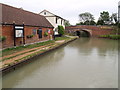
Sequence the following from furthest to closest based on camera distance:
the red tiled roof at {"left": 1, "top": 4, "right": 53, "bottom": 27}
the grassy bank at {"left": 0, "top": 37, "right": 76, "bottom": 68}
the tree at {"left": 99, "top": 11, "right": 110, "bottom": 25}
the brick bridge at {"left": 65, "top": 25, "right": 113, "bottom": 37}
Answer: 1. the tree at {"left": 99, "top": 11, "right": 110, "bottom": 25}
2. the brick bridge at {"left": 65, "top": 25, "right": 113, "bottom": 37}
3. the red tiled roof at {"left": 1, "top": 4, "right": 53, "bottom": 27}
4. the grassy bank at {"left": 0, "top": 37, "right": 76, "bottom": 68}

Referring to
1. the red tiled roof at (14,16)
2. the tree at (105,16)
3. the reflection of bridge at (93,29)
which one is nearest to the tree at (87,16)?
the tree at (105,16)

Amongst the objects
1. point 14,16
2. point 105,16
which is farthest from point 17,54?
point 105,16

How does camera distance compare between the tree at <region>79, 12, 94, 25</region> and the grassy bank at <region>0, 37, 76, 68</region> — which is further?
the tree at <region>79, 12, 94, 25</region>

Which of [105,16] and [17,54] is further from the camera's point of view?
[105,16]

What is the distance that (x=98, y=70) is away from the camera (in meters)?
6.19

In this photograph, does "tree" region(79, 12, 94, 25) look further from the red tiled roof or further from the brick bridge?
the red tiled roof

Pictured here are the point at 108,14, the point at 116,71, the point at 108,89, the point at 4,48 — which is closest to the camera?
the point at 108,89

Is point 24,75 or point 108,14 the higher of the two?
point 108,14

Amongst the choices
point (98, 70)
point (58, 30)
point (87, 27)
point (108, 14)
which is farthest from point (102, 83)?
point (108, 14)

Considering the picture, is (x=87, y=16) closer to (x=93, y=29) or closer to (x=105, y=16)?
(x=105, y=16)

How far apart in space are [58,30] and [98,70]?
18.1 metres

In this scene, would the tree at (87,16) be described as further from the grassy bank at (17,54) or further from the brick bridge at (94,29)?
the grassy bank at (17,54)

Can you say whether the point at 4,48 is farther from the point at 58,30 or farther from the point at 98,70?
the point at 58,30

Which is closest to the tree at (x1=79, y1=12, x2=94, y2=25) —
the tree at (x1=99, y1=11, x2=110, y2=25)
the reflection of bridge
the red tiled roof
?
the tree at (x1=99, y1=11, x2=110, y2=25)
